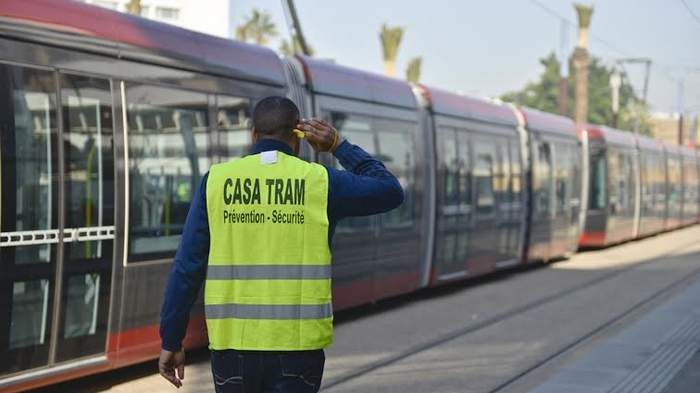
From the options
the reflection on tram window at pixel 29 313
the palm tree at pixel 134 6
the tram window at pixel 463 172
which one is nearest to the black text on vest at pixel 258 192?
the reflection on tram window at pixel 29 313

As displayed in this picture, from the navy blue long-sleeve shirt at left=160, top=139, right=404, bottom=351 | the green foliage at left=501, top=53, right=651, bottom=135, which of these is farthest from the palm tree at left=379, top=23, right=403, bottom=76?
the green foliage at left=501, top=53, right=651, bottom=135

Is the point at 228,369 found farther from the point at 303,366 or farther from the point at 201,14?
the point at 201,14

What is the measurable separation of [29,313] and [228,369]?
3780 millimetres

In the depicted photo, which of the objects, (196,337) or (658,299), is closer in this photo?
(196,337)

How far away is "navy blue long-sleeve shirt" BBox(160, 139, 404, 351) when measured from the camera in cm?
406

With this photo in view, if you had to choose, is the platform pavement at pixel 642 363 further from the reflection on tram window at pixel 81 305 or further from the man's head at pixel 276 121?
the man's head at pixel 276 121

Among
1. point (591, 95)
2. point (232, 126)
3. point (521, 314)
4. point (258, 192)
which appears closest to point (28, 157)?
point (232, 126)

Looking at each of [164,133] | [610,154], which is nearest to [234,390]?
[164,133]

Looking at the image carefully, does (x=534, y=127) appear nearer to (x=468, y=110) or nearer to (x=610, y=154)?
(x=468, y=110)

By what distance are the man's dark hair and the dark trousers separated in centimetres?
74

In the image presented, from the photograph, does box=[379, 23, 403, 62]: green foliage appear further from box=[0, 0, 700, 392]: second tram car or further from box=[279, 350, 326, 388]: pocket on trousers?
box=[279, 350, 326, 388]: pocket on trousers

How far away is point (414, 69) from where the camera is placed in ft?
200

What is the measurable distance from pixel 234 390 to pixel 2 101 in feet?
12.7

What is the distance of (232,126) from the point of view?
33.5ft
